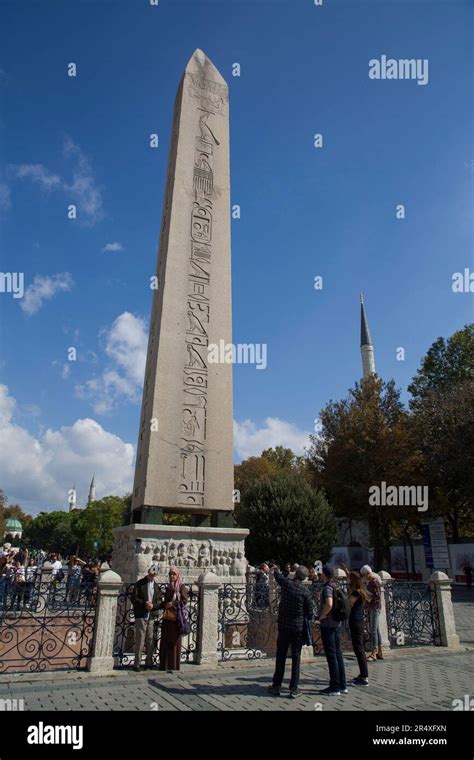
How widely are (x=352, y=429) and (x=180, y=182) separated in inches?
738

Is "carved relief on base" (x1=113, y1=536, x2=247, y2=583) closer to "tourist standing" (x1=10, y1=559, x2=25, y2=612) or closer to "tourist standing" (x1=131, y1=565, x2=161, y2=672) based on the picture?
"tourist standing" (x1=131, y1=565, x2=161, y2=672)

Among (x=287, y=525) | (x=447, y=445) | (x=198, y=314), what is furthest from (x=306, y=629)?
(x=447, y=445)

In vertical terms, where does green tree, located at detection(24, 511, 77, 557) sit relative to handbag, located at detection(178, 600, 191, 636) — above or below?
above

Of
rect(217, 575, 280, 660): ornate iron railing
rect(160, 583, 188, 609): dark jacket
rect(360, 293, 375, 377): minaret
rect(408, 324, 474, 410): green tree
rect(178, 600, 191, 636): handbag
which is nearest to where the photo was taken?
rect(178, 600, 191, 636): handbag

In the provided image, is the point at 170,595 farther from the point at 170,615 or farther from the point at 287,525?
the point at 287,525

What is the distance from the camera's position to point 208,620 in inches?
292

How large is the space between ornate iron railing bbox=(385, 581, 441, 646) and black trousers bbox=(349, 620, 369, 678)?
9.88 feet

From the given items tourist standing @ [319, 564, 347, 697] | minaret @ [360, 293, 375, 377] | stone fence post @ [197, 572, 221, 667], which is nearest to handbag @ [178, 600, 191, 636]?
stone fence post @ [197, 572, 221, 667]

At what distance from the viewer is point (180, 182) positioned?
10.8 m

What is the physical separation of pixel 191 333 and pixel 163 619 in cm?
504

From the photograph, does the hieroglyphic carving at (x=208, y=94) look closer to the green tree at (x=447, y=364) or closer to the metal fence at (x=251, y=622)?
the metal fence at (x=251, y=622)

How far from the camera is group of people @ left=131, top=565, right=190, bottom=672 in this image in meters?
6.89

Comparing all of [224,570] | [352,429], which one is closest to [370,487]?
[352,429]
